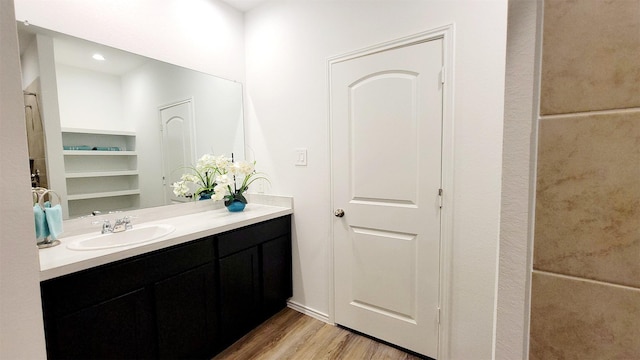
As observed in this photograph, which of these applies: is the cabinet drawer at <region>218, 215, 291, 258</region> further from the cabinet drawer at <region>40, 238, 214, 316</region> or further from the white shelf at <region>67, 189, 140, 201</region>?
the white shelf at <region>67, 189, 140, 201</region>

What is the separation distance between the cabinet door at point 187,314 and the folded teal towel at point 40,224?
0.61 metres

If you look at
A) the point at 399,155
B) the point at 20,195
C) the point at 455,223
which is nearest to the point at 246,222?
the point at 399,155

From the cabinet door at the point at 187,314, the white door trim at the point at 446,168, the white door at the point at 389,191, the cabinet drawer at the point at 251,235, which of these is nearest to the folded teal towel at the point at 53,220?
the cabinet door at the point at 187,314

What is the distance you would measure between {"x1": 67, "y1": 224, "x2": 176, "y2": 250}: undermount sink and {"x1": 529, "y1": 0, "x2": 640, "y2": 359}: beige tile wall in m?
1.70

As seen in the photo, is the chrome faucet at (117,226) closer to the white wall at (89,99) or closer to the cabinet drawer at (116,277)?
the cabinet drawer at (116,277)

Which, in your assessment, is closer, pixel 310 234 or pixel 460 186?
pixel 460 186

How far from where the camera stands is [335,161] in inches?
82.7

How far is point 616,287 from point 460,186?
52.0 inches

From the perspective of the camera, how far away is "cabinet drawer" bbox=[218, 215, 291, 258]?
1876mm

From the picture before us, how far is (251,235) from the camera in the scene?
2.06m

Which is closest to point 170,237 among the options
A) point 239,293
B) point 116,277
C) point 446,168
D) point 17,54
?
point 116,277

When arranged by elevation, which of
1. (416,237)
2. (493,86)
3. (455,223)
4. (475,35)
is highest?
(475,35)

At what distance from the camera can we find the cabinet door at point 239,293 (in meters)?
1.89

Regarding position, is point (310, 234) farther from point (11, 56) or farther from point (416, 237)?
point (11, 56)
